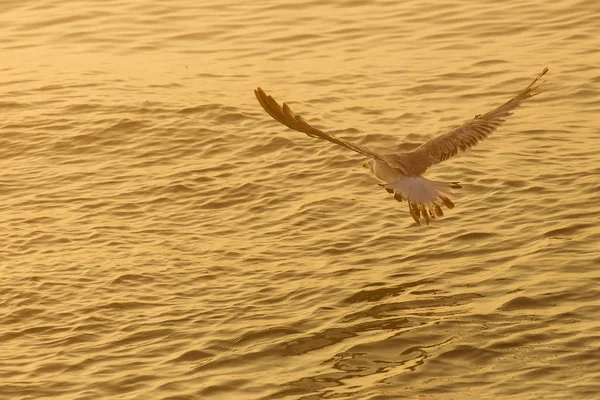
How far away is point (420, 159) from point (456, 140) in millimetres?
450

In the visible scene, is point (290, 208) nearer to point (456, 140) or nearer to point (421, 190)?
point (456, 140)

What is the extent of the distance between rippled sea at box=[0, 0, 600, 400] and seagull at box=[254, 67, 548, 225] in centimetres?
80

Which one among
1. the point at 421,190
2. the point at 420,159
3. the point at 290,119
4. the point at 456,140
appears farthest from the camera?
the point at 456,140

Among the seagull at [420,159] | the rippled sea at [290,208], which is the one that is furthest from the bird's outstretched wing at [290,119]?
the rippled sea at [290,208]

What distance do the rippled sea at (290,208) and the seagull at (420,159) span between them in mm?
795

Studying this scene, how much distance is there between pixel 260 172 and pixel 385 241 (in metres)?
1.89

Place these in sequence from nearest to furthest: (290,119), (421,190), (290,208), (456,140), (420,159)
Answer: (290,119)
(421,190)
(420,159)
(456,140)
(290,208)

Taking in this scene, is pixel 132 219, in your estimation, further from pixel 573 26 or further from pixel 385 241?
pixel 573 26

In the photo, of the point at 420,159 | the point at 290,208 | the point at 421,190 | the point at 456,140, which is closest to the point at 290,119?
the point at 421,190

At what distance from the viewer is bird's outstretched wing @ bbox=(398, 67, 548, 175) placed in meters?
7.98

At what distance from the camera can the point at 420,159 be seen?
8.02 m

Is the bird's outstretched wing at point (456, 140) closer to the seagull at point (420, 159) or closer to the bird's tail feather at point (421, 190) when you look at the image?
the seagull at point (420, 159)

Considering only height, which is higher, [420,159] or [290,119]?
[290,119]

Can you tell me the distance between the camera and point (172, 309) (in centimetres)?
820
